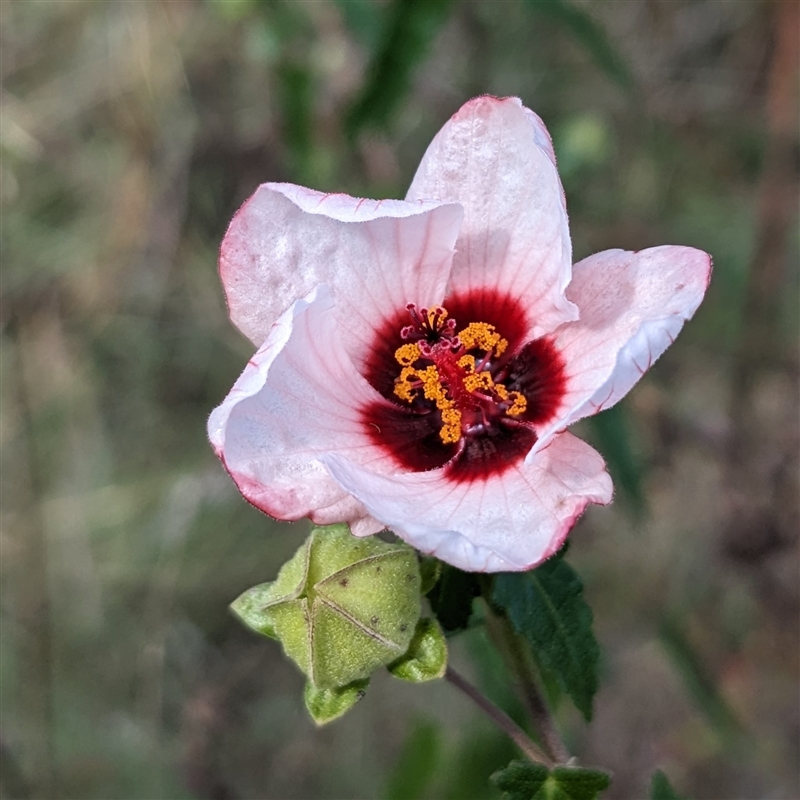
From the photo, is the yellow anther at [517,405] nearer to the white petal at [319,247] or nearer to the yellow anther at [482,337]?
the yellow anther at [482,337]

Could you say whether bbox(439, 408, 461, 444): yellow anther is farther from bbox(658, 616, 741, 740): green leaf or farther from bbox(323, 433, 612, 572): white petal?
bbox(658, 616, 741, 740): green leaf

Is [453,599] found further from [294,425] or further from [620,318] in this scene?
[620,318]

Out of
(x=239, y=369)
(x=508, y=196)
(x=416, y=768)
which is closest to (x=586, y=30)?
(x=508, y=196)

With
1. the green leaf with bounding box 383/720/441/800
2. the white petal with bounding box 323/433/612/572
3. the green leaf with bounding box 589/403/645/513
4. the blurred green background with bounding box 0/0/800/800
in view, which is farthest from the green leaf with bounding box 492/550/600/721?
the blurred green background with bounding box 0/0/800/800

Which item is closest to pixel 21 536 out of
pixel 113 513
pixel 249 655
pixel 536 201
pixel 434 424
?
pixel 113 513

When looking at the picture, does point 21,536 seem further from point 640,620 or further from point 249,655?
point 640,620

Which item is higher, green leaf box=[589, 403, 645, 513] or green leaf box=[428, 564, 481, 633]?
green leaf box=[428, 564, 481, 633]
